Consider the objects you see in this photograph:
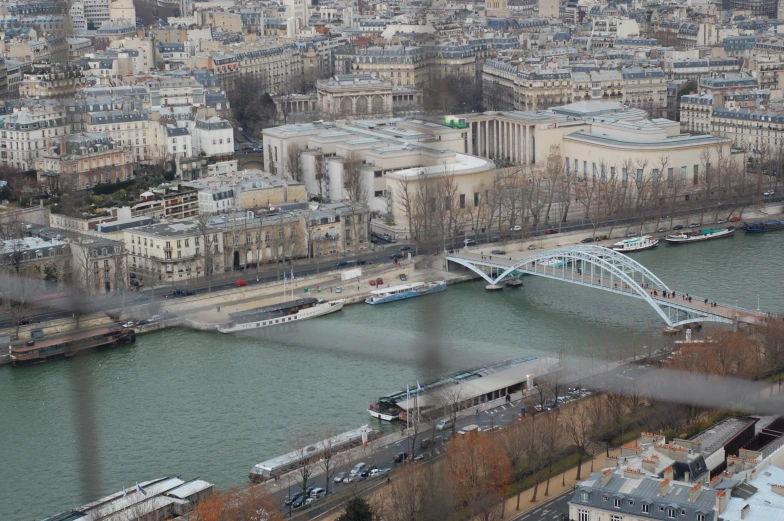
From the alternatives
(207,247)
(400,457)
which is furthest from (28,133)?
(400,457)

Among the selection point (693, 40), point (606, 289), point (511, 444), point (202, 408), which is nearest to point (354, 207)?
point (606, 289)

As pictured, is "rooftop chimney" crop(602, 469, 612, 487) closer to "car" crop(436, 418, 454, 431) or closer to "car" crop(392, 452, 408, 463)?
"car" crop(392, 452, 408, 463)

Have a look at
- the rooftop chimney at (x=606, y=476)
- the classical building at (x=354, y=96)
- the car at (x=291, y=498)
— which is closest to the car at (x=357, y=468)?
the car at (x=291, y=498)

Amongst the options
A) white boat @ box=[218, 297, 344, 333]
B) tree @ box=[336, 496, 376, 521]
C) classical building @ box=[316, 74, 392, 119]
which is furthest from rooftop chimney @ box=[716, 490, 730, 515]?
classical building @ box=[316, 74, 392, 119]

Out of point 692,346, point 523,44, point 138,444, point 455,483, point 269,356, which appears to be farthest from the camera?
point 523,44

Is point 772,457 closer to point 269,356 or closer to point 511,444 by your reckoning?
point 511,444

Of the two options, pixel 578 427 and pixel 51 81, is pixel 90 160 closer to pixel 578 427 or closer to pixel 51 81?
pixel 51 81

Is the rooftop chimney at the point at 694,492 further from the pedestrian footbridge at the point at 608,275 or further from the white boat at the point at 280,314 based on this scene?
the white boat at the point at 280,314
